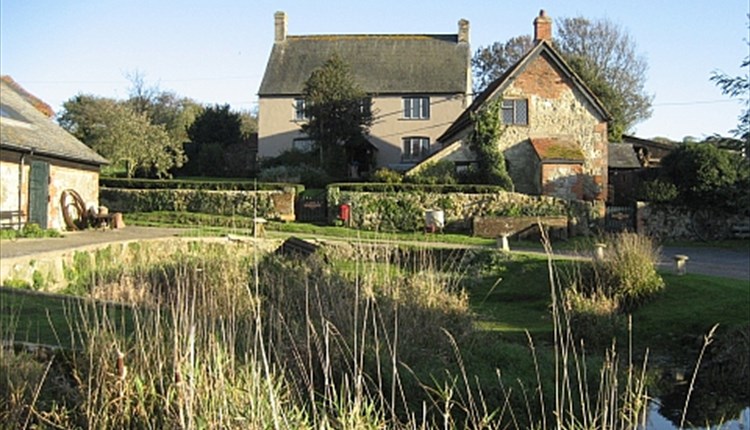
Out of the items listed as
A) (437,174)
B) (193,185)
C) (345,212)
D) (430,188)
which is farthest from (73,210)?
(437,174)

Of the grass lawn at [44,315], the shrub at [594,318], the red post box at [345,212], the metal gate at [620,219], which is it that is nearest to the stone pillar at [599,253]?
the shrub at [594,318]

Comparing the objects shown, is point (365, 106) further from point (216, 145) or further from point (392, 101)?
point (216, 145)

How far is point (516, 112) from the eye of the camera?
3362 centimetres

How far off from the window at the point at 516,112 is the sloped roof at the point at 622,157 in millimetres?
6462

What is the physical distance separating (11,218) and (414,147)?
3001cm

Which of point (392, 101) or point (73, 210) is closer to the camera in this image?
point (73, 210)

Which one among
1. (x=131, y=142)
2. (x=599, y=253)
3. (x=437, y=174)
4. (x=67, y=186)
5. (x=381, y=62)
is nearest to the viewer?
(x=599, y=253)

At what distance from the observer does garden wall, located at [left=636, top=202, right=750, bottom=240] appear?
28344 millimetres

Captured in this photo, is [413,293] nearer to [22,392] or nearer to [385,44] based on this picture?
[22,392]

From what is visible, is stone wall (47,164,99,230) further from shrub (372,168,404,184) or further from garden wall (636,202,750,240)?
garden wall (636,202,750,240)

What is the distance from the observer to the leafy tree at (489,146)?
1239 inches

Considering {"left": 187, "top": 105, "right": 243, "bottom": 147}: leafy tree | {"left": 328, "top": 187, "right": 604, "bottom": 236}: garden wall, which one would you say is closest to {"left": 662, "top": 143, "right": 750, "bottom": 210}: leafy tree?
{"left": 328, "top": 187, "right": 604, "bottom": 236}: garden wall

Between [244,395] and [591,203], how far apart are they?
2487cm

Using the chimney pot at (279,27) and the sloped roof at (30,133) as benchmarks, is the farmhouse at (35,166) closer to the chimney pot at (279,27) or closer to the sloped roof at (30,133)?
the sloped roof at (30,133)
